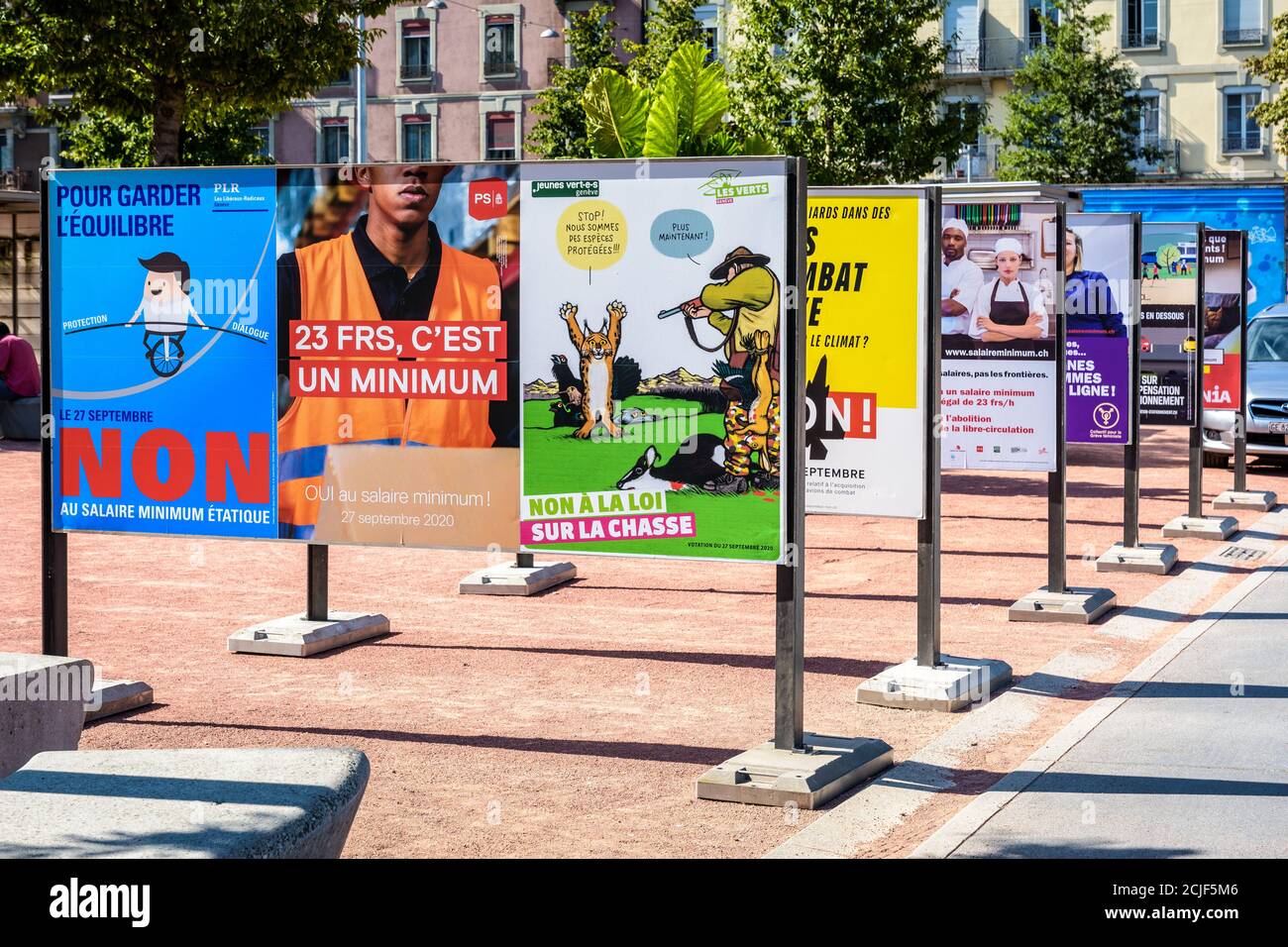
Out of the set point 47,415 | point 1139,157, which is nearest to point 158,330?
point 47,415

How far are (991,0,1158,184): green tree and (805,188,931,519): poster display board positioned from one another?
4232 cm

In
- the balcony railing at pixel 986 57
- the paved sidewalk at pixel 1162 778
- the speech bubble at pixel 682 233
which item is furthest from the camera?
the balcony railing at pixel 986 57

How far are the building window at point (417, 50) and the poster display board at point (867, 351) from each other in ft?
165

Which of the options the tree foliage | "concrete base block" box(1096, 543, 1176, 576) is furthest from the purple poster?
the tree foliage

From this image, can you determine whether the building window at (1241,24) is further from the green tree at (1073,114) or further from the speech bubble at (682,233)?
the speech bubble at (682,233)

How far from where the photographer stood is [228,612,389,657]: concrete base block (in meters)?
9.37

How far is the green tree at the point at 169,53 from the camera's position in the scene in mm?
19359

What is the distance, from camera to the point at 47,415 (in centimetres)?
814

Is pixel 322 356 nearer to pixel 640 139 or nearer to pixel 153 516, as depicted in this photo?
pixel 153 516

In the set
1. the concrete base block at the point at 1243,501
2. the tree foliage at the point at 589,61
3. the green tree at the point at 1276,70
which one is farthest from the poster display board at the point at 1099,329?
→ the green tree at the point at 1276,70

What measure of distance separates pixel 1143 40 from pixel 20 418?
39.2 m

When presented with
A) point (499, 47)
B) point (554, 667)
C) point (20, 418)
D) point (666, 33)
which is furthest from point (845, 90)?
point (499, 47)

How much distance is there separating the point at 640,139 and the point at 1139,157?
122 feet

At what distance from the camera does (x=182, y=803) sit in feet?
15.7
